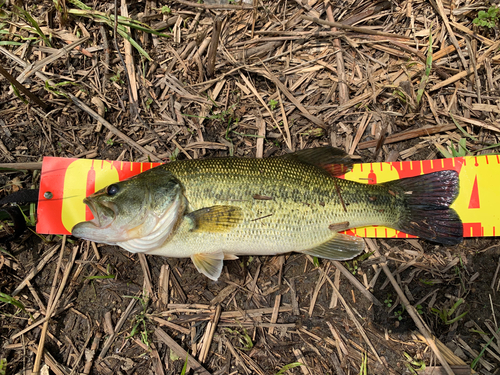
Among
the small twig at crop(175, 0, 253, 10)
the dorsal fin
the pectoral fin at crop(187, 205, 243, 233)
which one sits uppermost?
the small twig at crop(175, 0, 253, 10)

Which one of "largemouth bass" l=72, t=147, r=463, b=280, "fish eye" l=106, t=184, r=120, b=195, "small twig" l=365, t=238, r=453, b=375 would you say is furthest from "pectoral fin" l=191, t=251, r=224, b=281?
"small twig" l=365, t=238, r=453, b=375

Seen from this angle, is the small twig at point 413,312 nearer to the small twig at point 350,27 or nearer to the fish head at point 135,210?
the fish head at point 135,210

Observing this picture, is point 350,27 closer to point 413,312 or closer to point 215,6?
point 215,6

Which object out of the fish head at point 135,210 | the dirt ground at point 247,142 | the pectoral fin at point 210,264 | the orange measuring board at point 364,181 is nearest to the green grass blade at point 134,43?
the dirt ground at point 247,142

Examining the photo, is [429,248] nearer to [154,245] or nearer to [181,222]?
[181,222]

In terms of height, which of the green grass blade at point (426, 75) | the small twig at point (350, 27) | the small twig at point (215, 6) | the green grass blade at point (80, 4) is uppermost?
the green grass blade at point (80, 4)

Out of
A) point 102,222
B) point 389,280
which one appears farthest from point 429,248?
point 102,222

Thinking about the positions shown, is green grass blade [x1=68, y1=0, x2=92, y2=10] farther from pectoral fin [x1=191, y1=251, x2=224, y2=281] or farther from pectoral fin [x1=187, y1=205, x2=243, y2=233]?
pectoral fin [x1=191, y1=251, x2=224, y2=281]
